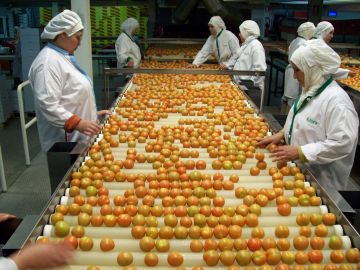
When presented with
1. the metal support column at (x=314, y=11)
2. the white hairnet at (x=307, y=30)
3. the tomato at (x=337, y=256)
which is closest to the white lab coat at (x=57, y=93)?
the tomato at (x=337, y=256)

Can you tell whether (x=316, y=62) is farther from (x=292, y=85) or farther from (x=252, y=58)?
(x=292, y=85)

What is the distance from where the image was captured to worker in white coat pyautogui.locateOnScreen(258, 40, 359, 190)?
2.22m

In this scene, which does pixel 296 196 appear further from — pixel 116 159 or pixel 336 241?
pixel 116 159

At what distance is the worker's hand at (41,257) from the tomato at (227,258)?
0.62 meters

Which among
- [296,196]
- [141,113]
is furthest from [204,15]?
[296,196]

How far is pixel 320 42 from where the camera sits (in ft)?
7.68

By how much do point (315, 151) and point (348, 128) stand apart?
0.23 m

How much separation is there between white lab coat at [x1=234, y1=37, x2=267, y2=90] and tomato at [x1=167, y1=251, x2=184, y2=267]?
4.07 metres

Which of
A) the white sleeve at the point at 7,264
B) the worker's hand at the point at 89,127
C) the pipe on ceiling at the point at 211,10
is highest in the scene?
the pipe on ceiling at the point at 211,10

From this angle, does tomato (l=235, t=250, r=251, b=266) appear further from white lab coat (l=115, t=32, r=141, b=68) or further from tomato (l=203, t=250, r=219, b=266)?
white lab coat (l=115, t=32, r=141, b=68)

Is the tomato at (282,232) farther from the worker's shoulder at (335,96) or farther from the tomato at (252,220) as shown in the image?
the worker's shoulder at (335,96)

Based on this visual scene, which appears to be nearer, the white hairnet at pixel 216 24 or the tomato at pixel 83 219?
the tomato at pixel 83 219

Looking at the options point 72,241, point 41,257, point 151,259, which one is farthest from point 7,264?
point 151,259

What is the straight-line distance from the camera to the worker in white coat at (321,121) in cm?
222
